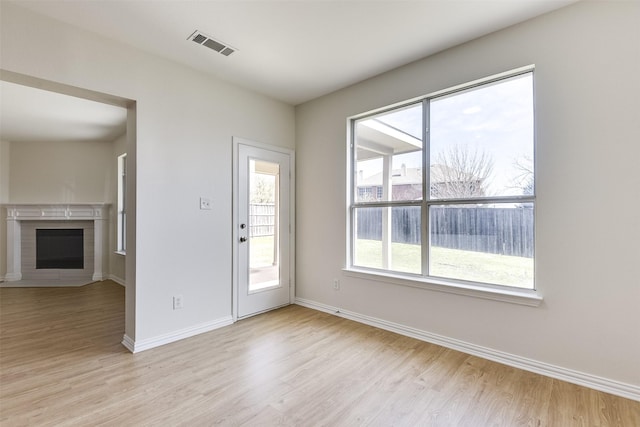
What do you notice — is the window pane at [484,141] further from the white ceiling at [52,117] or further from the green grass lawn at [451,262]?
the white ceiling at [52,117]

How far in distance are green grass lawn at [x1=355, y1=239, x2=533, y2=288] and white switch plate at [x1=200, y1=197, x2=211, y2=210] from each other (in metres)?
1.77

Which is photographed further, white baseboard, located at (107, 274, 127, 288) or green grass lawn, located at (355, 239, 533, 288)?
white baseboard, located at (107, 274, 127, 288)

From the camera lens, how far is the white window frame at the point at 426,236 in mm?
2365

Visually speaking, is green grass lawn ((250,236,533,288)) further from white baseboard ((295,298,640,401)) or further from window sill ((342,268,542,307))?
white baseboard ((295,298,640,401))

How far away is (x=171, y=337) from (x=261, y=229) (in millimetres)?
1477

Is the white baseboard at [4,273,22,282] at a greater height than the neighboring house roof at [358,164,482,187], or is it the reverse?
the neighboring house roof at [358,164,482,187]

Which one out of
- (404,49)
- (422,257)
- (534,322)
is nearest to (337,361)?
(422,257)

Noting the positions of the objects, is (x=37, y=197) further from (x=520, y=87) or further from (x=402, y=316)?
(x=520, y=87)

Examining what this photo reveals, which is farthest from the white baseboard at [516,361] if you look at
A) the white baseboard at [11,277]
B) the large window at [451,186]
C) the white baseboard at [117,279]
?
the white baseboard at [11,277]

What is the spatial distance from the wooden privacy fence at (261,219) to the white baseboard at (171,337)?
1.03m

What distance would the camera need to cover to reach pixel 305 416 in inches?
69.6

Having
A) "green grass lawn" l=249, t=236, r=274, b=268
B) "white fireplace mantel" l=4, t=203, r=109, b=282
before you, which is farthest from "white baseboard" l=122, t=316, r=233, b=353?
"white fireplace mantel" l=4, t=203, r=109, b=282

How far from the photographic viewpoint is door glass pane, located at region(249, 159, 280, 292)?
3570mm

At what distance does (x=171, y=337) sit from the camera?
2.83 metres
